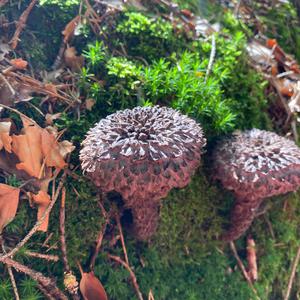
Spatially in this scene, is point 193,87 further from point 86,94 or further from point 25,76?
point 25,76

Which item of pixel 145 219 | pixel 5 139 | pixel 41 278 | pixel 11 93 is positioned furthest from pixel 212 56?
pixel 41 278

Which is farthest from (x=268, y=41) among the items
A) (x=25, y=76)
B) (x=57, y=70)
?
(x=25, y=76)

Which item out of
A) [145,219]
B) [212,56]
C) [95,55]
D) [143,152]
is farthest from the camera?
[212,56]

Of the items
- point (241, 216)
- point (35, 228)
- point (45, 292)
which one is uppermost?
point (241, 216)

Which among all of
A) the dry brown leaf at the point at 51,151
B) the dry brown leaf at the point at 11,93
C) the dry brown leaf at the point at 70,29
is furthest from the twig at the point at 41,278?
the dry brown leaf at the point at 70,29

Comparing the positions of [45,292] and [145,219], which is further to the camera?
[145,219]

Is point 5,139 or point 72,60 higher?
point 72,60

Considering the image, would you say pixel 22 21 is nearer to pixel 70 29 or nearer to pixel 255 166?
pixel 70 29
